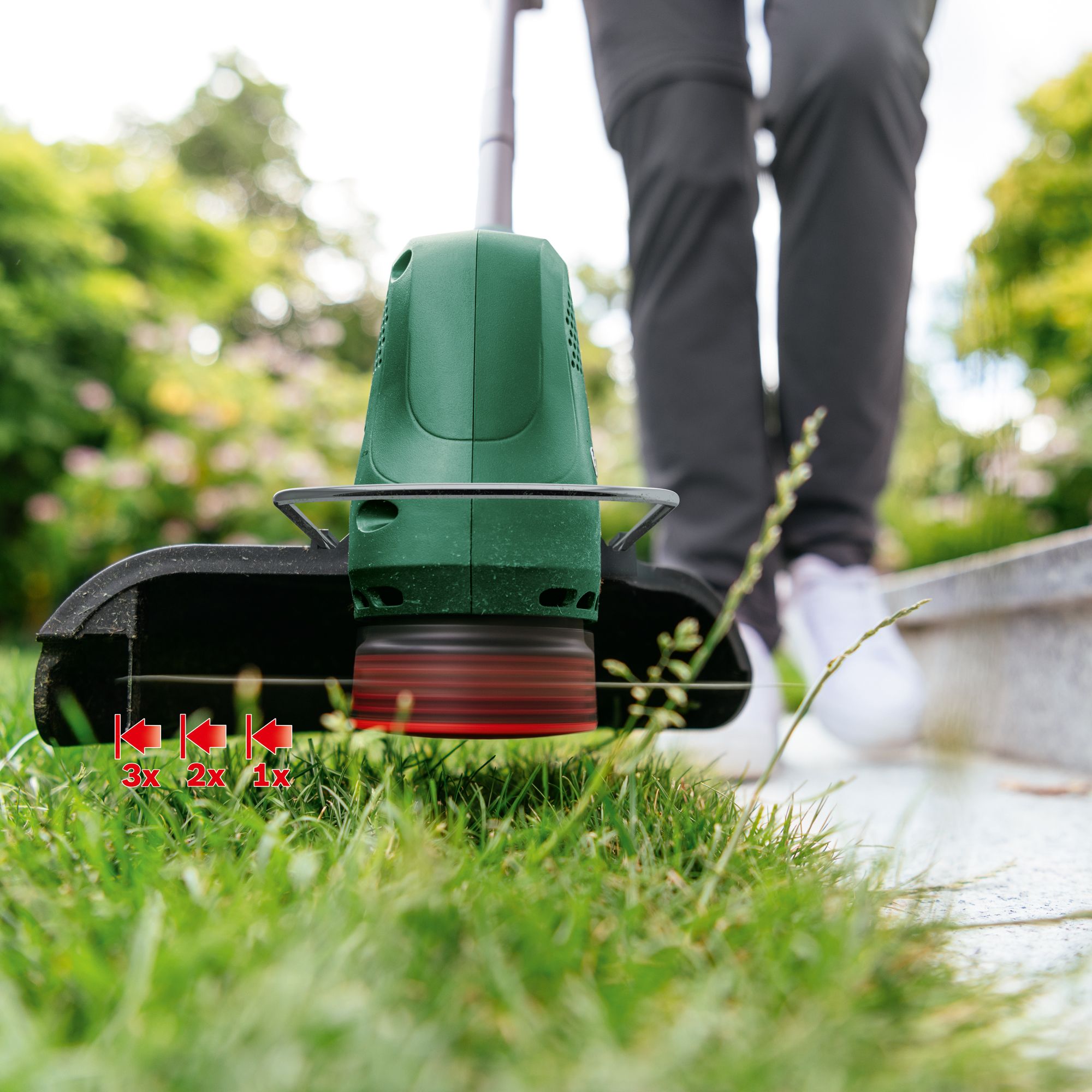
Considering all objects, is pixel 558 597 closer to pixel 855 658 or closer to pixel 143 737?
pixel 143 737

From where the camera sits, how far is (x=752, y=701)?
143 cm

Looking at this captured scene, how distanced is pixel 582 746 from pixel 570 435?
361 mm

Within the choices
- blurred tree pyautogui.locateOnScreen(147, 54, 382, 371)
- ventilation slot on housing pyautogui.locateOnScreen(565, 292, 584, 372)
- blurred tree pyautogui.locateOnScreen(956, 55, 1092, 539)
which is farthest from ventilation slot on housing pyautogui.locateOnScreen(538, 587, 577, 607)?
blurred tree pyautogui.locateOnScreen(147, 54, 382, 371)

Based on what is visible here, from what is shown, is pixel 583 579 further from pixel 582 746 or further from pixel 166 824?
pixel 166 824

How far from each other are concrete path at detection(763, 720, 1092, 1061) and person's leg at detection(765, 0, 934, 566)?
0.42 m

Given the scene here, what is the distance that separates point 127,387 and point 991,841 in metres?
5.14

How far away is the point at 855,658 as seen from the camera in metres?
1.52

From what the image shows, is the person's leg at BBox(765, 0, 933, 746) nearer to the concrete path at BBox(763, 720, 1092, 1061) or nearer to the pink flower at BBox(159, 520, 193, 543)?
the concrete path at BBox(763, 720, 1092, 1061)

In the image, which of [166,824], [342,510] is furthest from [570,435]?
[342,510]

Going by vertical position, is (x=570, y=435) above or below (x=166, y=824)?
above

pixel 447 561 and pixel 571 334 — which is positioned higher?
pixel 571 334

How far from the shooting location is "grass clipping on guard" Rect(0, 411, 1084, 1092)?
1.41 feet

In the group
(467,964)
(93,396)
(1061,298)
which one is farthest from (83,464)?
(1061,298)

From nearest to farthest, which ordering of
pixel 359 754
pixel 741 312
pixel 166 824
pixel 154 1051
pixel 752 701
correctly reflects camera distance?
pixel 154 1051 → pixel 166 824 → pixel 359 754 → pixel 752 701 → pixel 741 312
